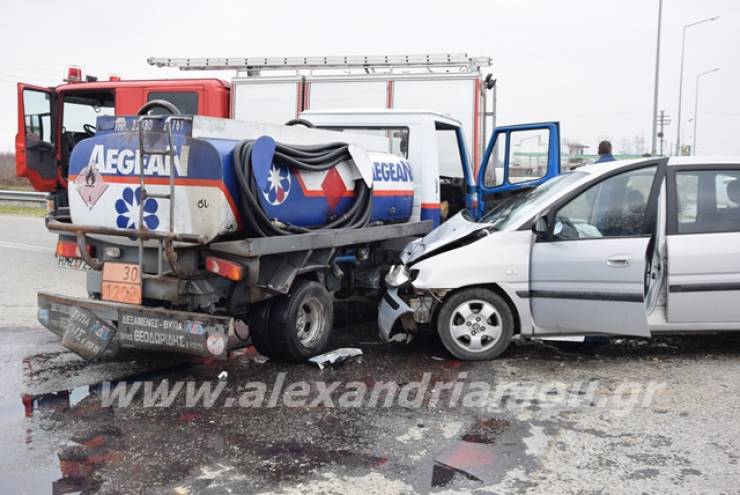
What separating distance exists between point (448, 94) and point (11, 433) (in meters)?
7.53

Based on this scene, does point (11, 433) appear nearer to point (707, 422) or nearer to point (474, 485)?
point (474, 485)

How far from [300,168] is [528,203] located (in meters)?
2.09

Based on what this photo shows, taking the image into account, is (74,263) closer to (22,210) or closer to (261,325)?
(261,325)

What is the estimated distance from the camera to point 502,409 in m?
4.70

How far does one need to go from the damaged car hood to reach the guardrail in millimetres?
18748

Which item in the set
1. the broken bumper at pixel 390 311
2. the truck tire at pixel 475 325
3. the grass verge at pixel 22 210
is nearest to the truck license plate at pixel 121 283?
the broken bumper at pixel 390 311

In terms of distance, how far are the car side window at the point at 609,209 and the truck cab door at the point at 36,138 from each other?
872cm

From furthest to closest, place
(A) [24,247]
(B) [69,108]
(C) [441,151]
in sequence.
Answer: (A) [24,247], (B) [69,108], (C) [441,151]

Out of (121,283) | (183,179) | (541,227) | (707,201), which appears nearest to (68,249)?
(121,283)

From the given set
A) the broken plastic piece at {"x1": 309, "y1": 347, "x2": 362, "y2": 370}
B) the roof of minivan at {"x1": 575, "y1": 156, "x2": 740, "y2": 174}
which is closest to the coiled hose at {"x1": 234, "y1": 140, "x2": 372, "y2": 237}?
the broken plastic piece at {"x1": 309, "y1": 347, "x2": 362, "y2": 370}

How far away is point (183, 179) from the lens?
194 inches

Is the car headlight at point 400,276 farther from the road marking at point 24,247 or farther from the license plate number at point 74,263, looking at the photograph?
the road marking at point 24,247

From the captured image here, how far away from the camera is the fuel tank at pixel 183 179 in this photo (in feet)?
16.1

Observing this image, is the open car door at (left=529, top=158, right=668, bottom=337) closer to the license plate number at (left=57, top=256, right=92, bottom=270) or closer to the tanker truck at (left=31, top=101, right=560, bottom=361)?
the tanker truck at (left=31, top=101, right=560, bottom=361)
